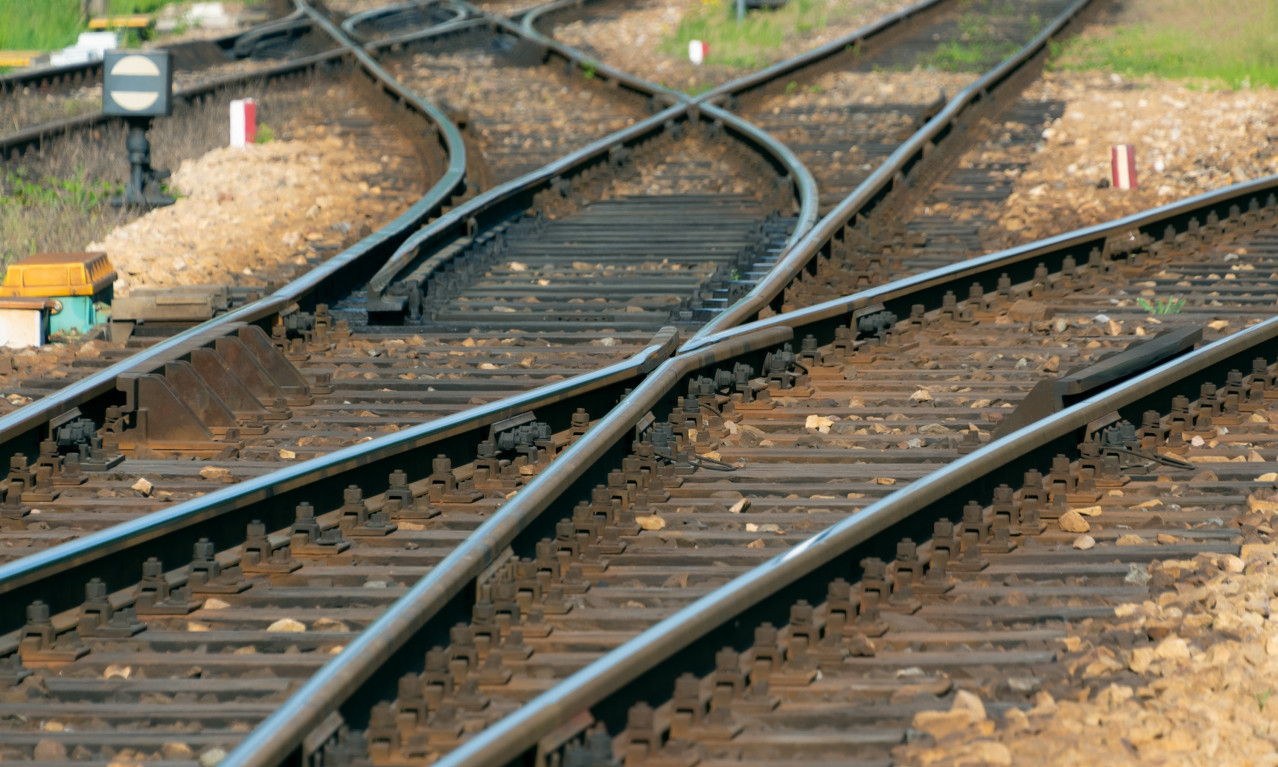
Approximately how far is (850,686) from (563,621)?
2.95ft

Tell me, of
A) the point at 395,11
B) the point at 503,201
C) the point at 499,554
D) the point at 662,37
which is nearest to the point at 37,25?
the point at 395,11

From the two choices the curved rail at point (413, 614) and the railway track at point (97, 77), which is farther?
the railway track at point (97, 77)

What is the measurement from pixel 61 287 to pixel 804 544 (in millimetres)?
5528

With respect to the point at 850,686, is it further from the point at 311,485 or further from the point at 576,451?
the point at 311,485

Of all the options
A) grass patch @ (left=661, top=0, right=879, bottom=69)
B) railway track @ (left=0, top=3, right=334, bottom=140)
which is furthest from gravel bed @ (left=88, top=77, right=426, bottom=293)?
grass patch @ (left=661, top=0, right=879, bottom=69)

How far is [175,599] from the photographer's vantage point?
16.2ft

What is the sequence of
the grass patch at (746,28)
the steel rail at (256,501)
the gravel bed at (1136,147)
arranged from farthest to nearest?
the grass patch at (746,28)
the gravel bed at (1136,147)
the steel rail at (256,501)

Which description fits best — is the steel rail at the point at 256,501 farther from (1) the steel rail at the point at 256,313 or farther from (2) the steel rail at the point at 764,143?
(2) the steel rail at the point at 764,143

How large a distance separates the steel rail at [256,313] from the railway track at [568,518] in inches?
1.1

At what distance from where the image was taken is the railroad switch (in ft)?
28.9

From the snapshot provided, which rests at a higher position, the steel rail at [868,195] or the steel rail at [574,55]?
the steel rail at [574,55]

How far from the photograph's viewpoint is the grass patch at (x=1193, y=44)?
58.5 feet

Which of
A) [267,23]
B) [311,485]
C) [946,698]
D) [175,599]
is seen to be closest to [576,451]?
[311,485]

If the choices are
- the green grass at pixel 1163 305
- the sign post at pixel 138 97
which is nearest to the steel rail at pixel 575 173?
the green grass at pixel 1163 305
